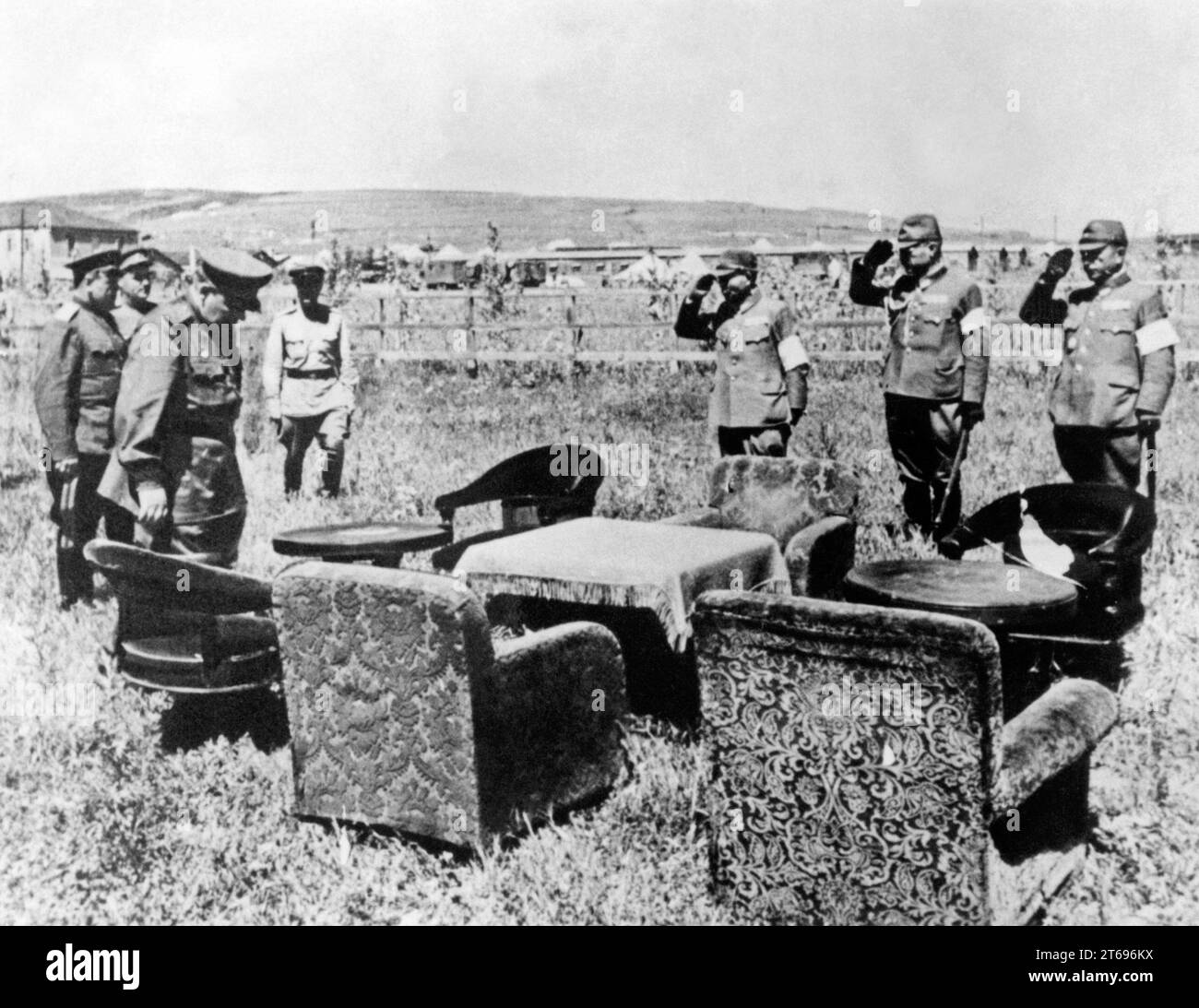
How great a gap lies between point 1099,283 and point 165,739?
3.83 meters

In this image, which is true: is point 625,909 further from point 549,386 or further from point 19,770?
point 549,386

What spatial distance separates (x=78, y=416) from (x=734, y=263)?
2.88 metres

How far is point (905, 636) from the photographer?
2.46 m

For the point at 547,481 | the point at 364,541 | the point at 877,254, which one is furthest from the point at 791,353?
the point at 364,541

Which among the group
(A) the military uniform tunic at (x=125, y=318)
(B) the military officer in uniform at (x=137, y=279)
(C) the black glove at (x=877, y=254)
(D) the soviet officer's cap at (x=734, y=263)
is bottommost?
(A) the military uniform tunic at (x=125, y=318)

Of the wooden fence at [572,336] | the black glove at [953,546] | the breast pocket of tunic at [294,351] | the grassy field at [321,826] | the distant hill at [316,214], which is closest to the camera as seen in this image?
the grassy field at [321,826]

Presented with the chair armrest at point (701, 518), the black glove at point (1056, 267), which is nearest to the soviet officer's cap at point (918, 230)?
the black glove at point (1056, 267)

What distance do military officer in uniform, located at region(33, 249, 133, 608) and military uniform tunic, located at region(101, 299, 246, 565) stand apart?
12 centimetres

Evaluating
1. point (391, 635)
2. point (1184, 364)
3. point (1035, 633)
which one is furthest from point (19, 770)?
point (1184, 364)

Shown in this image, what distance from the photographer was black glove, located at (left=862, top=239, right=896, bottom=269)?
568 centimetres

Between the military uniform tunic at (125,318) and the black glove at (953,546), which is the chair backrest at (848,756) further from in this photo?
the military uniform tunic at (125,318)

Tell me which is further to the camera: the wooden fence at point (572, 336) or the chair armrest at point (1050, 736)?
the wooden fence at point (572, 336)

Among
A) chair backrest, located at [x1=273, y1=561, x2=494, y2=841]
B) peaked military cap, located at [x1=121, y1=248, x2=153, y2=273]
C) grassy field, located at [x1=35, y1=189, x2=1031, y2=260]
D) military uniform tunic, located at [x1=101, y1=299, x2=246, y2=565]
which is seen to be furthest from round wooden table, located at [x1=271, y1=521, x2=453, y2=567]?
grassy field, located at [x1=35, y1=189, x2=1031, y2=260]

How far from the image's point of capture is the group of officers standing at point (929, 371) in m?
4.88
